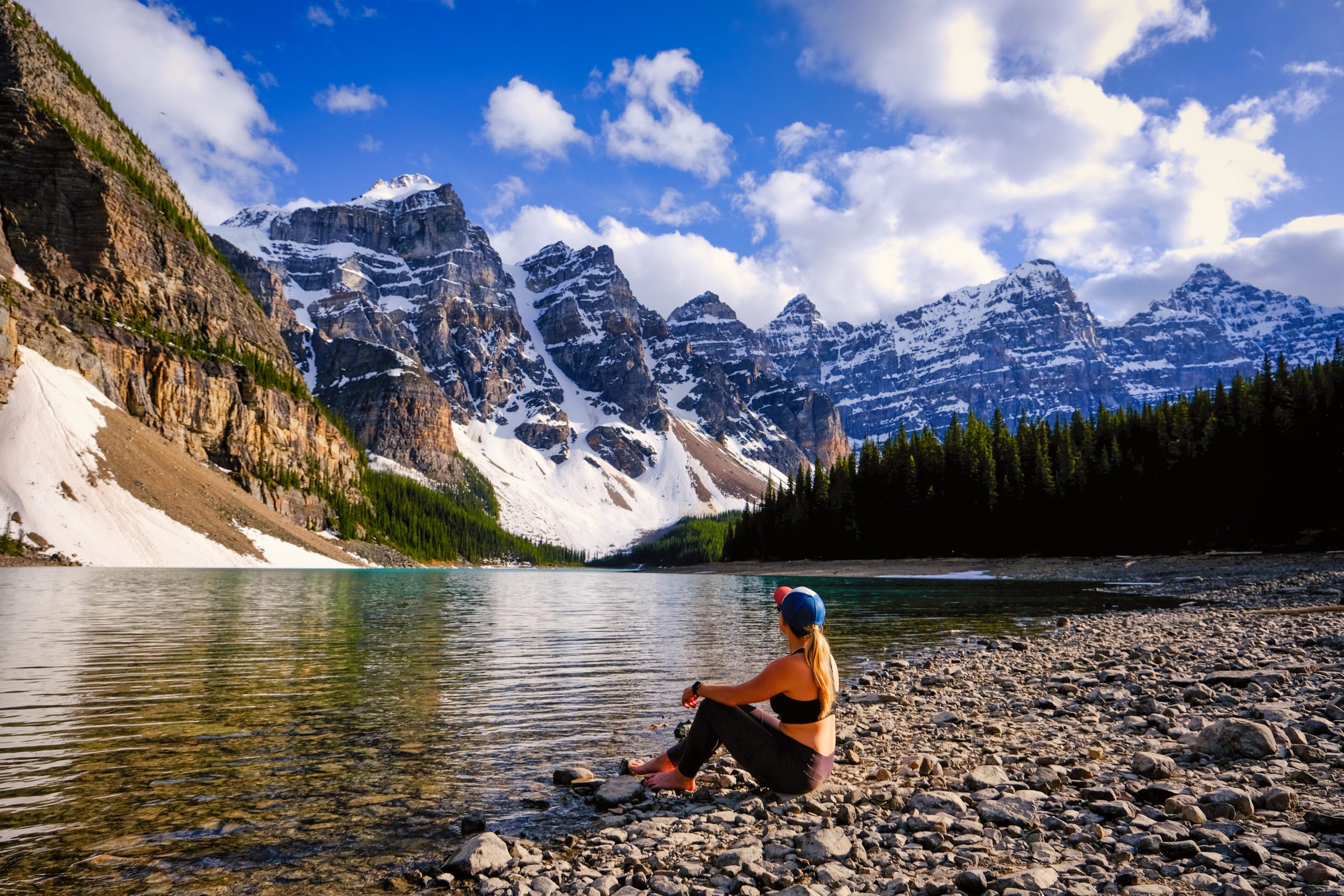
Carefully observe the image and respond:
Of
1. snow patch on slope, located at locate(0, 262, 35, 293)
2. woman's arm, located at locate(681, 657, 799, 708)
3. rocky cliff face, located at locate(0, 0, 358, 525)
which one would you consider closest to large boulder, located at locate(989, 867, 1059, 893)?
woman's arm, located at locate(681, 657, 799, 708)

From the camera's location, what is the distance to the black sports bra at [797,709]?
734 centimetres

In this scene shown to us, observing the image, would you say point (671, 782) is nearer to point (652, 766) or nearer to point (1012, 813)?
point (652, 766)

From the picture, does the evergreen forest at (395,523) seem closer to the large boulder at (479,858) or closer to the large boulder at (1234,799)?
the large boulder at (479,858)

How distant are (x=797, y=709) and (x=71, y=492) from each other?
3701 inches

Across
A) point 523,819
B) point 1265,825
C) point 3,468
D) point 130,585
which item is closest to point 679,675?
point 523,819

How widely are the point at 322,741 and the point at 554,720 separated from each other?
3.57m

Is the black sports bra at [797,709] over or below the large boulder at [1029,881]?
over

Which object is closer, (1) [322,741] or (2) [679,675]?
(1) [322,741]

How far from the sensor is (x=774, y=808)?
7.32 meters

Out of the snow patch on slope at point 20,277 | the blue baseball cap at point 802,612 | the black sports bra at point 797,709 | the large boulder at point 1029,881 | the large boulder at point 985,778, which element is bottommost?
the large boulder at point 985,778

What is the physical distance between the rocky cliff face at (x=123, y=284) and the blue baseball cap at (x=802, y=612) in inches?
4735

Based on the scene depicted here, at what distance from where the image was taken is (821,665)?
723cm

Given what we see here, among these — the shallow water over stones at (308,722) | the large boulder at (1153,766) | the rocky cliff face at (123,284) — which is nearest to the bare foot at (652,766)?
the shallow water over stones at (308,722)

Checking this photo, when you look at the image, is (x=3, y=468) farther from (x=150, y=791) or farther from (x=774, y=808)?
(x=774, y=808)
